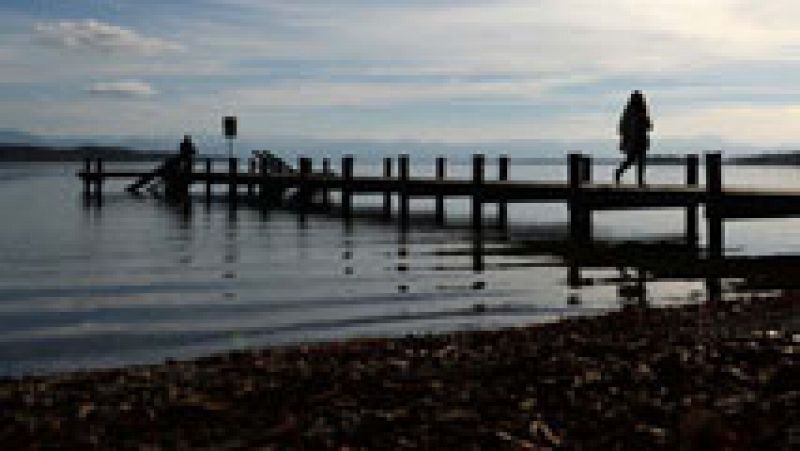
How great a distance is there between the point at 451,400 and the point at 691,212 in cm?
2335

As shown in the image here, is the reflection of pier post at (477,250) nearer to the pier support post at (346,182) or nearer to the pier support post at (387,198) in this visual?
→ the pier support post at (387,198)

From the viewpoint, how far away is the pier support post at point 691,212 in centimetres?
2995

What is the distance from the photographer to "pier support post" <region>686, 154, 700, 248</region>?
29953mm

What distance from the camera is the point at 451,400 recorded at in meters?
7.82

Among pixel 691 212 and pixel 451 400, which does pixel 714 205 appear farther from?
pixel 451 400

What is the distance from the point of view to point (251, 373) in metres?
9.47

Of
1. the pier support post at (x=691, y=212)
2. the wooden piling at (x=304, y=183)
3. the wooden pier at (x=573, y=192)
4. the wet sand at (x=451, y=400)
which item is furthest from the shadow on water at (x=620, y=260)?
the wooden piling at (x=304, y=183)

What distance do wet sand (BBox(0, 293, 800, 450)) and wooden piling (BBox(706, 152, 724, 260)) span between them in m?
14.7

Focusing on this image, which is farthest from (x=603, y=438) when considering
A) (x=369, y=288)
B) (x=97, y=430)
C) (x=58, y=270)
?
(x=58, y=270)

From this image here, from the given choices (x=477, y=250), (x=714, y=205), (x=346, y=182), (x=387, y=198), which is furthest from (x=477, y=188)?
(x=714, y=205)

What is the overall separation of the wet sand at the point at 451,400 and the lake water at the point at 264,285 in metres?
3.99

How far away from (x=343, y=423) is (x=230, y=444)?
746 mm

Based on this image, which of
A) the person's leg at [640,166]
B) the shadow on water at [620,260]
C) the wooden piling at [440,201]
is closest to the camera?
the shadow on water at [620,260]

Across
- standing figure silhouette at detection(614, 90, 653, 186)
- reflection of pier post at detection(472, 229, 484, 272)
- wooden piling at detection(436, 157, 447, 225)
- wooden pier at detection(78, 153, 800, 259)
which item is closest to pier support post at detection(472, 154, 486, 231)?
wooden pier at detection(78, 153, 800, 259)
